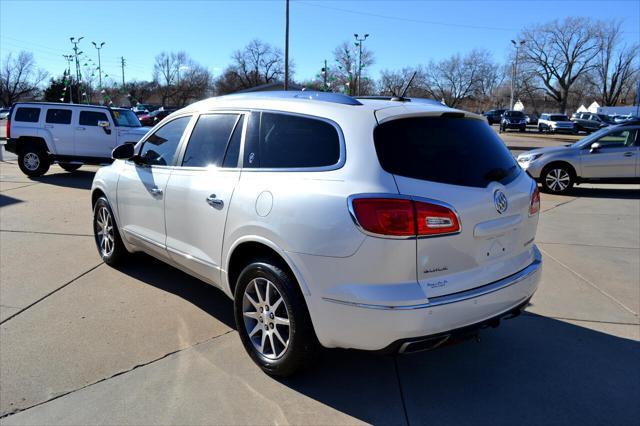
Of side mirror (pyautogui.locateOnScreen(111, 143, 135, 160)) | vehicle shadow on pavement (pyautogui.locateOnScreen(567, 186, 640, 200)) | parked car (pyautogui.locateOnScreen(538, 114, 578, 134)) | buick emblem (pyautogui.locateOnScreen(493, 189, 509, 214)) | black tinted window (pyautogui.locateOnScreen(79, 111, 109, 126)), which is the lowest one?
vehicle shadow on pavement (pyautogui.locateOnScreen(567, 186, 640, 200))

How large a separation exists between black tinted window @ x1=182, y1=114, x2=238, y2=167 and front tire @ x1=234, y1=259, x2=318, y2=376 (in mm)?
1011

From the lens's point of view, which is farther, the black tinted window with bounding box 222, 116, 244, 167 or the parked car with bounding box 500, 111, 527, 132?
the parked car with bounding box 500, 111, 527, 132

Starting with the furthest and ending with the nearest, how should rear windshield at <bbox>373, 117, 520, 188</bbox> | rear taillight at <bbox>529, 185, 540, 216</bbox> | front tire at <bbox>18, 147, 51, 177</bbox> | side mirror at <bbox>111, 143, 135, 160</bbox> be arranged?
front tire at <bbox>18, 147, 51, 177</bbox> < side mirror at <bbox>111, 143, 135, 160</bbox> < rear taillight at <bbox>529, 185, 540, 216</bbox> < rear windshield at <bbox>373, 117, 520, 188</bbox>

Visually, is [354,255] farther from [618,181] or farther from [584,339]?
[618,181]

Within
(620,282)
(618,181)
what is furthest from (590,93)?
(620,282)

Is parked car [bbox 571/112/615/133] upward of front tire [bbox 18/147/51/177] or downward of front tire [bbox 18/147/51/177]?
upward

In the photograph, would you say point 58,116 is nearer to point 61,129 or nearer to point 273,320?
point 61,129

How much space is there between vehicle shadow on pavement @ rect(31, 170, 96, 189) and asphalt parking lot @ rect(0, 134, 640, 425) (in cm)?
669

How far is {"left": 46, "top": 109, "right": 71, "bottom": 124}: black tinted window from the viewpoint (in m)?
12.7

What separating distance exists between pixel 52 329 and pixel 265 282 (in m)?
1.97

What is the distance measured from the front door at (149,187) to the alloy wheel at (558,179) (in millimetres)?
9219

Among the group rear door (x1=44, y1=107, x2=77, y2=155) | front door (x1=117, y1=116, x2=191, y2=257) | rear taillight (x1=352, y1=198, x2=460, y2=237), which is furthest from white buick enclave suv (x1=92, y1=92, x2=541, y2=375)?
rear door (x1=44, y1=107, x2=77, y2=155)

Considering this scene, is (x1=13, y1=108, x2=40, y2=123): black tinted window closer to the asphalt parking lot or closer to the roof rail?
the asphalt parking lot

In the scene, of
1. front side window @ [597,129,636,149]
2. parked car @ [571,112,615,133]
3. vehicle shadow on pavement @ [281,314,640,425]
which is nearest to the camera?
vehicle shadow on pavement @ [281,314,640,425]
